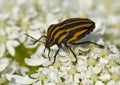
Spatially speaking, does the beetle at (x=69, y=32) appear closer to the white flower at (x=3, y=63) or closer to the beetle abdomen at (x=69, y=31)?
the beetle abdomen at (x=69, y=31)

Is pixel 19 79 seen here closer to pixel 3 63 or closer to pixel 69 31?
pixel 3 63

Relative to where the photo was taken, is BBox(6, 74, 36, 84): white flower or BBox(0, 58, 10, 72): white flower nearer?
BBox(6, 74, 36, 84): white flower

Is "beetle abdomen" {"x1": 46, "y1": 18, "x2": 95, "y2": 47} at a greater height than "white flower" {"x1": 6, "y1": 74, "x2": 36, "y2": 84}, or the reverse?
"beetle abdomen" {"x1": 46, "y1": 18, "x2": 95, "y2": 47}

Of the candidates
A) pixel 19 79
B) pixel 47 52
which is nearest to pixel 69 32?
pixel 47 52

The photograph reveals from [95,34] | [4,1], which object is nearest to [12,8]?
[4,1]

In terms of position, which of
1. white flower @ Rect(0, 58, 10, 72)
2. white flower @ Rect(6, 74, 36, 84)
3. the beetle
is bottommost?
white flower @ Rect(6, 74, 36, 84)

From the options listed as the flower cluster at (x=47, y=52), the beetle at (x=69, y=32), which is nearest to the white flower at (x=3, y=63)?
the flower cluster at (x=47, y=52)

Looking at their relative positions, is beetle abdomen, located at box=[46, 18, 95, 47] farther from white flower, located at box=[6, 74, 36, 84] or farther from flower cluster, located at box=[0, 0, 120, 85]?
white flower, located at box=[6, 74, 36, 84]

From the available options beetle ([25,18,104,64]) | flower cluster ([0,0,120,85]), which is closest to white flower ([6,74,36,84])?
flower cluster ([0,0,120,85])
